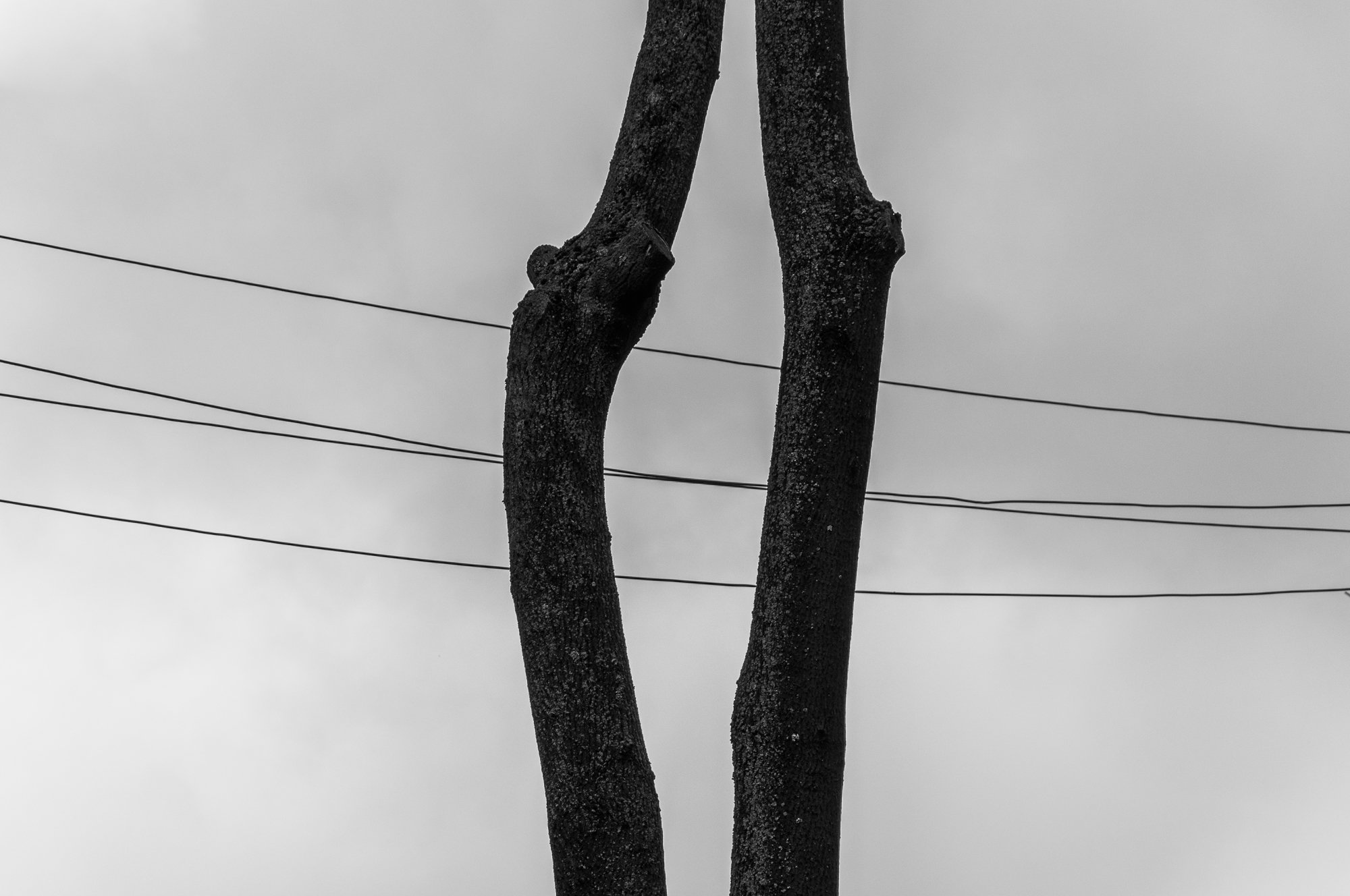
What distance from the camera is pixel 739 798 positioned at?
3123 mm

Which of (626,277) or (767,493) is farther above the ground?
(626,277)

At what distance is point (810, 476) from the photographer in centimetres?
316

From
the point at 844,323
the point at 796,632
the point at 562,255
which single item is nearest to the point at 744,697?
the point at 796,632

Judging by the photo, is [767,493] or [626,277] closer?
[767,493]

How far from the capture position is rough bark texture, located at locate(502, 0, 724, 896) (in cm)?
302

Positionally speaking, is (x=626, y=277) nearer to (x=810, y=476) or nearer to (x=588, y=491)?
(x=588, y=491)

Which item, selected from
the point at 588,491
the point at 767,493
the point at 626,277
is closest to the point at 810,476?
the point at 767,493

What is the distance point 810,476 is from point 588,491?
1.83ft

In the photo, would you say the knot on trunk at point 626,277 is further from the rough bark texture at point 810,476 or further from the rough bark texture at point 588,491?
the rough bark texture at point 810,476

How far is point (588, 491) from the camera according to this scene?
3.21 meters

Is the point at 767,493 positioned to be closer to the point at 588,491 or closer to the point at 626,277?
the point at 588,491

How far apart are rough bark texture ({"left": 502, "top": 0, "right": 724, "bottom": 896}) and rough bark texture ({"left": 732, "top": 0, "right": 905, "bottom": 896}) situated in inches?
11.2

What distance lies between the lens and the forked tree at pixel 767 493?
9.96 ft

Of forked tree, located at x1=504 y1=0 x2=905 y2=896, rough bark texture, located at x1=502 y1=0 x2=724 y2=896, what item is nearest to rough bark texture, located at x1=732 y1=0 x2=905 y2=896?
forked tree, located at x1=504 y1=0 x2=905 y2=896
